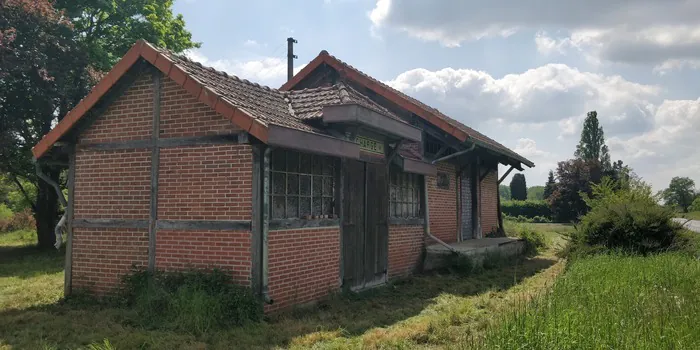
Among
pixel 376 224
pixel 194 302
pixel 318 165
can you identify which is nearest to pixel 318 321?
pixel 194 302

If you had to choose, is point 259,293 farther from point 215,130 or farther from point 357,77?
point 357,77

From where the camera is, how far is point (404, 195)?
11633mm

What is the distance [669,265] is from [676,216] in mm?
3451

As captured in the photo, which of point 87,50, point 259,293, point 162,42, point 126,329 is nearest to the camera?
point 126,329

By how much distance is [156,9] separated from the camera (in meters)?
21.7

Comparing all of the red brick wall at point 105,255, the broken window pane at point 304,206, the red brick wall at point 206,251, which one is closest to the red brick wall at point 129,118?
the red brick wall at point 105,255

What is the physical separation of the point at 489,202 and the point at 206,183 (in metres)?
12.1

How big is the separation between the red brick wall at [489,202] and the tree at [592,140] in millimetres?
44511

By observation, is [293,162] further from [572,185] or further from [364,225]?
[572,185]

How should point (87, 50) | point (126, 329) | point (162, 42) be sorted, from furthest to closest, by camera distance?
point (162, 42) → point (87, 50) → point (126, 329)

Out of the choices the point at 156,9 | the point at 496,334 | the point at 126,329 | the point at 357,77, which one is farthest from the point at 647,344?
the point at 156,9

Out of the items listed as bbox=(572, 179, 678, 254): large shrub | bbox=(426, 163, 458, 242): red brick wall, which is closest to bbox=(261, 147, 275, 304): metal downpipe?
bbox=(426, 163, 458, 242): red brick wall

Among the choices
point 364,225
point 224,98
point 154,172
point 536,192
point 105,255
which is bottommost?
point 105,255

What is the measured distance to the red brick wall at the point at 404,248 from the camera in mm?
10906
